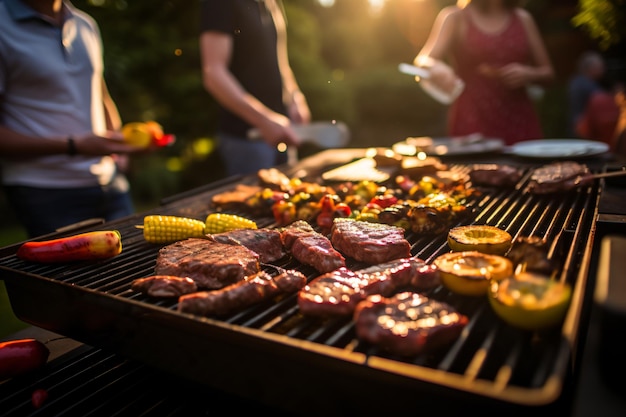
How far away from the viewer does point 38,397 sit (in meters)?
2.34

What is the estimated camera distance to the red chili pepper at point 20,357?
2.46m

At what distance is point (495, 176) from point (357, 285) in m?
2.37

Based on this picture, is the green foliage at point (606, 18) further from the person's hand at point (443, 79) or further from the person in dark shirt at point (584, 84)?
the person in dark shirt at point (584, 84)

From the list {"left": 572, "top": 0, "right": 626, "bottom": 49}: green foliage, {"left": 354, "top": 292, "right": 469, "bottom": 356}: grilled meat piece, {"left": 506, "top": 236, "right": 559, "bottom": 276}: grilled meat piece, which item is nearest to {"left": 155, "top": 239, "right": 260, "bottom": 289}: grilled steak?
{"left": 354, "top": 292, "right": 469, "bottom": 356}: grilled meat piece

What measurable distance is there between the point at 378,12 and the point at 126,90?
18237 millimetres

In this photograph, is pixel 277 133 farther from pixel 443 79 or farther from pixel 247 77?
pixel 443 79

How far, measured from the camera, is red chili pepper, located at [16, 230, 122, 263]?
→ 9.00 feet

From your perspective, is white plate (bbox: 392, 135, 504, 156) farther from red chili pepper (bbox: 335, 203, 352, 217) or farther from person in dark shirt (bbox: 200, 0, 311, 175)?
red chili pepper (bbox: 335, 203, 352, 217)

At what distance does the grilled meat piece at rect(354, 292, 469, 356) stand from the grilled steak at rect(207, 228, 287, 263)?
99cm

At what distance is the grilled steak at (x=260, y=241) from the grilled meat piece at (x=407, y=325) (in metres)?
0.99

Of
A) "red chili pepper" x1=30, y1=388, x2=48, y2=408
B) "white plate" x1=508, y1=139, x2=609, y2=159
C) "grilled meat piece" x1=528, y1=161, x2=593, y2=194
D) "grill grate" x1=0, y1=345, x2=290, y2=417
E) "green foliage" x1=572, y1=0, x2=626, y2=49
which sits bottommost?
"grill grate" x1=0, y1=345, x2=290, y2=417

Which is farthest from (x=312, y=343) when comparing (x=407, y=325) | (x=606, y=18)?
(x=606, y=18)

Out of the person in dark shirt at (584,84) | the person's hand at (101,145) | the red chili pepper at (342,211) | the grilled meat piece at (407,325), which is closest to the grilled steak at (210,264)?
the grilled meat piece at (407,325)

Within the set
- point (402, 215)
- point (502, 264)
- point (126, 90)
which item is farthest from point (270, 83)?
point (126, 90)
